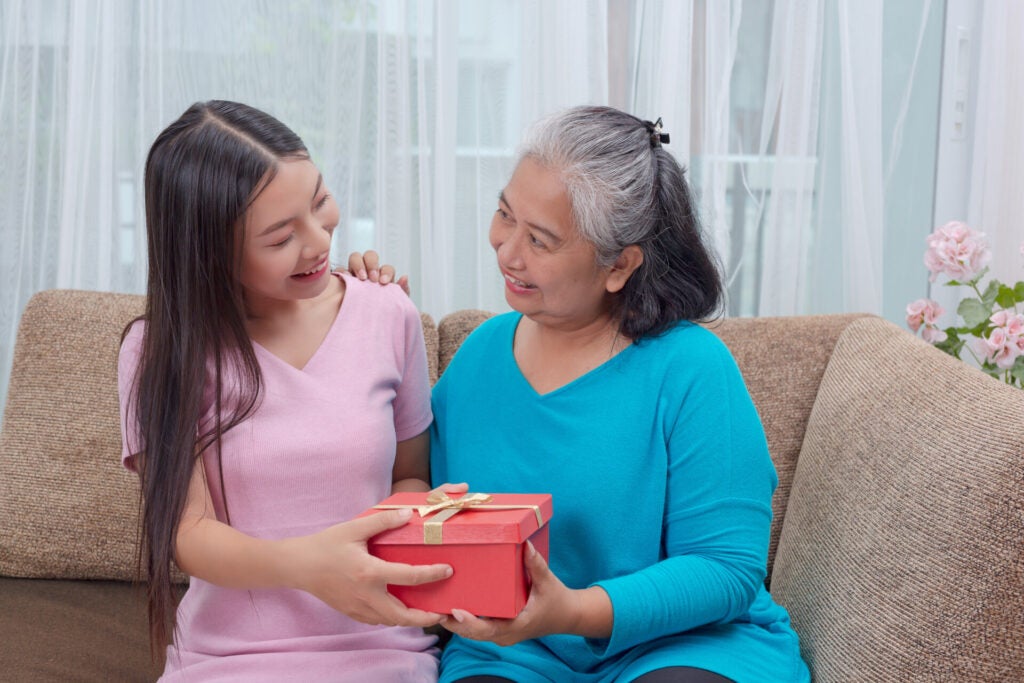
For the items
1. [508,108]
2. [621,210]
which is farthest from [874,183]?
[621,210]

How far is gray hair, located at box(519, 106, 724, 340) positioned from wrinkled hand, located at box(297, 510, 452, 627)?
45 cm

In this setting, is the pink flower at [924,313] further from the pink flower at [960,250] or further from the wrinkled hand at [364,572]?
the wrinkled hand at [364,572]

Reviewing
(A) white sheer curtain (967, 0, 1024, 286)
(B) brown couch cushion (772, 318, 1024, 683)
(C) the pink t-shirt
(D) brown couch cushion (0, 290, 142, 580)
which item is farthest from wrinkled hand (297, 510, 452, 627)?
(A) white sheer curtain (967, 0, 1024, 286)

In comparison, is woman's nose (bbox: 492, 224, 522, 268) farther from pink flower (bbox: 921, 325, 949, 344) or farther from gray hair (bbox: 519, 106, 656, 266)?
Result: pink flower (bbox: 921, 325, 949, 344)

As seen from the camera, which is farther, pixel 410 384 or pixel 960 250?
pixel 960 250

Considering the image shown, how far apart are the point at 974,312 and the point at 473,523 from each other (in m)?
1.50

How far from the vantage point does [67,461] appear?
73.4 inches

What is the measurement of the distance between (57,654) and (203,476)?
56 cm

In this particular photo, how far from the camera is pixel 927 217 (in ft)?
8.75

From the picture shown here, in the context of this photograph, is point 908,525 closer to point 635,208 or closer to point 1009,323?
point 635,208

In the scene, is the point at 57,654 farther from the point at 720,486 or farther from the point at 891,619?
the point at 891,619

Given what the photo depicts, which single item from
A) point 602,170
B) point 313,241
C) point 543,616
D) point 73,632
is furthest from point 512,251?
point 73,632

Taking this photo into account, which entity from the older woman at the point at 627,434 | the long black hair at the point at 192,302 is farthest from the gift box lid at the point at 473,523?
the long black hair at the point at 192,302

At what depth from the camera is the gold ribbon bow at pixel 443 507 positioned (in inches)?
42.6
